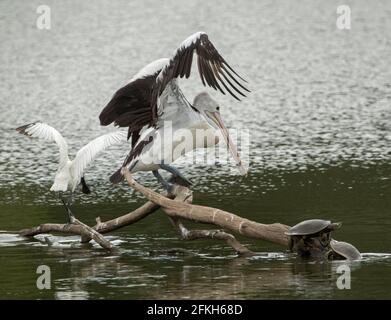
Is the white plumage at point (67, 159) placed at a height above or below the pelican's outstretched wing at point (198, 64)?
below

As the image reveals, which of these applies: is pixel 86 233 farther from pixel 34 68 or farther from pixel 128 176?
pixel 34 68

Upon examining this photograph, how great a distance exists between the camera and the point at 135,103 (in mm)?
15102

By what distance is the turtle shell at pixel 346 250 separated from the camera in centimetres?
1394

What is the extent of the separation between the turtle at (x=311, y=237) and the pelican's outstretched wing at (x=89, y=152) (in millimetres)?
3252

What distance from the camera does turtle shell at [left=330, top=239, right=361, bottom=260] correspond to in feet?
45.7

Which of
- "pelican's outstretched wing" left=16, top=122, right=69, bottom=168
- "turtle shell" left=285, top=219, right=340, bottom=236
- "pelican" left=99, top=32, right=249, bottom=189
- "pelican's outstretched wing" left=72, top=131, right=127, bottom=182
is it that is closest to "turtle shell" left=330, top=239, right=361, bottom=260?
"turtle shell" left=285, top=219, right=340, bottom=236

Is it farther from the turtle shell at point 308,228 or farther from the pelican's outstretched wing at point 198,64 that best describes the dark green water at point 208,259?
the pelican's outstretched wing at point 198,64

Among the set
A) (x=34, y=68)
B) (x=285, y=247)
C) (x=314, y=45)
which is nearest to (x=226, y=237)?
(x=285, y=247)

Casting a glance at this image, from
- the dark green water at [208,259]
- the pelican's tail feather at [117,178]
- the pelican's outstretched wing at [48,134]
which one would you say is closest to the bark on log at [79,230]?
the dark green water at [208,259]

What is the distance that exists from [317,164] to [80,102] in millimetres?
10924

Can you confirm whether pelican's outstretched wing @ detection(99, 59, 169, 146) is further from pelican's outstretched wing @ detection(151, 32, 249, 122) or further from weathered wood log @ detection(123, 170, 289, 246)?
weathered wood log @ detection(123, 170, 289, 246)

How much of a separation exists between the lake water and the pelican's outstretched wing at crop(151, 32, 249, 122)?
7.08 ft

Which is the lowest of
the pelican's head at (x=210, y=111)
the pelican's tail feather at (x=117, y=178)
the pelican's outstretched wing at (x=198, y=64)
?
the pelican's tail feather at (x=117, y=178)
